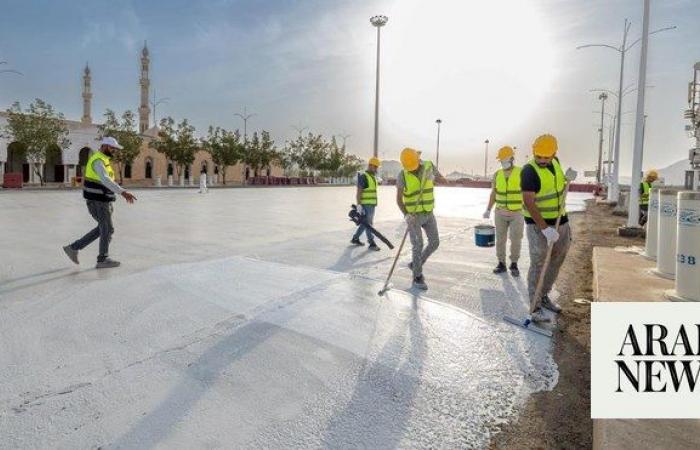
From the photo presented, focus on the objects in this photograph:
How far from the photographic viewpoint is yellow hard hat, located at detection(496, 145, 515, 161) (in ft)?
23.6

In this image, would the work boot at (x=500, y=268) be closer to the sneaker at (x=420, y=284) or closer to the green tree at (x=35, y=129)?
the sneaker at (x=420, y=284)

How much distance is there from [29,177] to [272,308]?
5555cm

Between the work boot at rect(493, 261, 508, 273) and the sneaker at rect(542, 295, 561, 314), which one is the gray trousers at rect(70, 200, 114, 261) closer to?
the work boot at rect(493, 261, 508, 273)

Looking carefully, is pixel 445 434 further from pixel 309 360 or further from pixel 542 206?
pixel 542 206

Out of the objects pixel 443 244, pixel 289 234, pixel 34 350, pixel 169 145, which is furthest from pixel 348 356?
pixel 169 145

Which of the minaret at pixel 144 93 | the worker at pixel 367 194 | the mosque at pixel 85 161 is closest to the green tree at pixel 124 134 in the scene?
the mosque at pixel 85 161

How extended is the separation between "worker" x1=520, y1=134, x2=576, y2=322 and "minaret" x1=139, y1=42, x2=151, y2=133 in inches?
3092

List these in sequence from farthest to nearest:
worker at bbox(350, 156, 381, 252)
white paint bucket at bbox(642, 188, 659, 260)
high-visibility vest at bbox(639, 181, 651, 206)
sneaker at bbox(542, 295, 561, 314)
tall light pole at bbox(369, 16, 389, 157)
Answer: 1. tall light pole at bbox(369, 16, 389, 157)
2. high-visibility vest at bbox(639, 181, 651, 206)
3. worker at bbox(350, 156, 381, 252)
4. white paint bucket at bbox(642, 188, 659, 260)
5. sneaker at bbox(542, 295, 561, 314)

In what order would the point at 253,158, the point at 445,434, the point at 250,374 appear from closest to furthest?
the point at 445,434
the point at 250,374
the point at 253,158

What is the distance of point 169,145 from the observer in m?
54.5

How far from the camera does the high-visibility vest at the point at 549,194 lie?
4766 millimetres

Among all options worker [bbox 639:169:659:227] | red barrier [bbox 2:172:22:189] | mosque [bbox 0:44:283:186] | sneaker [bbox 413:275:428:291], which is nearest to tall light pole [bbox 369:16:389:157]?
worker [bbox 639:169:659:227]

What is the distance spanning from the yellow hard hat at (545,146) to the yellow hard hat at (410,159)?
58.1 inches

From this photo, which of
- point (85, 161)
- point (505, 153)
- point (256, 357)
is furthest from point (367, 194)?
point (85, 161)
